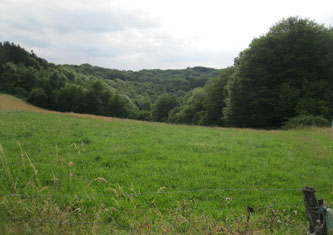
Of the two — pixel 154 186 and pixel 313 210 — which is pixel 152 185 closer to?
pixel 154 186

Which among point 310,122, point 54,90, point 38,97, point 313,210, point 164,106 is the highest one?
point 54,90

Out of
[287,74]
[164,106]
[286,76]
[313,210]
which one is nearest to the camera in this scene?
[313,210]

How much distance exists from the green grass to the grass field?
0.02 m

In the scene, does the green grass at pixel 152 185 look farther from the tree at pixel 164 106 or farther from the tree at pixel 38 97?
the tree at pixel 164 106

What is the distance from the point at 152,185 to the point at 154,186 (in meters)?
0.07

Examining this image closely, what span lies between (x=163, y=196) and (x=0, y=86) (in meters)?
88.0

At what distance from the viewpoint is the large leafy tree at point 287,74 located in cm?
2459

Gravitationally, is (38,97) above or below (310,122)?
below

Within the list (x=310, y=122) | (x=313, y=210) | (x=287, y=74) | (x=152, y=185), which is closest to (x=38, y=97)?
(x=287, y=74)

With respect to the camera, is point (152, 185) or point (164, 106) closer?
point (152, 185)

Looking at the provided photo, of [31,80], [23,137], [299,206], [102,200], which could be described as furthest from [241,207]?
[31,80]

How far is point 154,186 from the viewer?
216 inches

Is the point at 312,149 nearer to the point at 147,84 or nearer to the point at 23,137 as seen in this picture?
the point at 23,137

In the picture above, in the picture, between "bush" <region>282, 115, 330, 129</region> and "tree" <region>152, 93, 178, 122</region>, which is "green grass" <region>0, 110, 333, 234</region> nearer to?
"bush" <region>282, 115, 330, 129</region>
